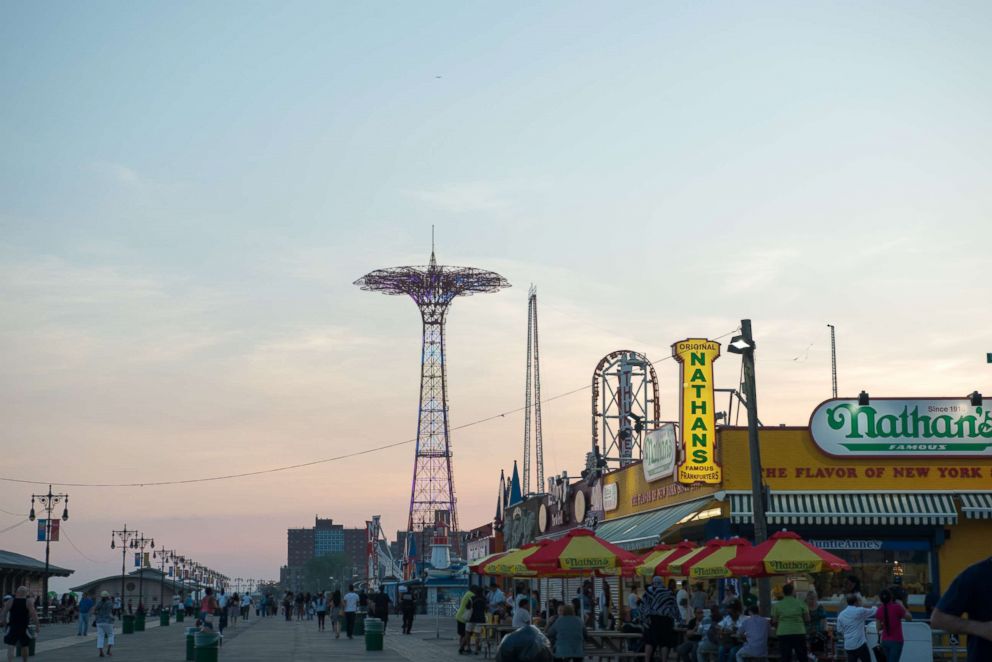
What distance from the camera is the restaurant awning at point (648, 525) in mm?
35469

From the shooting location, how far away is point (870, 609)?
22.1 meters

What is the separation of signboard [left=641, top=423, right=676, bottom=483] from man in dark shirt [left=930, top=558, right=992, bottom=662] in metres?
30.1

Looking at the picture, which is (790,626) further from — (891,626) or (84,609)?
(84,609)

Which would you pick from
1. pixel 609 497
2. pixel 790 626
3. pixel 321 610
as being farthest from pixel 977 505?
pixel 321 610

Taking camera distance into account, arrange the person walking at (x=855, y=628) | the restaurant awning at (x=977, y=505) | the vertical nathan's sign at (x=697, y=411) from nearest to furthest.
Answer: the person walking at (x=855, y=628) < the restaurant awning at (x=977, y=505) < the vertical nathan's sign at (x=697, y=411)

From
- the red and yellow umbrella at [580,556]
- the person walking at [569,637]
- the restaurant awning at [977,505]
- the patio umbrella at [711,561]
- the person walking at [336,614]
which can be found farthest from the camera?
the person walking at [336,614]

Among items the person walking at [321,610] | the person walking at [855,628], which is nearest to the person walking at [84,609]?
the person walking at [321,610]

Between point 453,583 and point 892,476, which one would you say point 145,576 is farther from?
point 892,476

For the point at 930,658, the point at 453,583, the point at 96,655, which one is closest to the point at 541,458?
the point at 453,583

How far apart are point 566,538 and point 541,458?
97.9 m

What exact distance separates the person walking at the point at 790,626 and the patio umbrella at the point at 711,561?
2.23 metres

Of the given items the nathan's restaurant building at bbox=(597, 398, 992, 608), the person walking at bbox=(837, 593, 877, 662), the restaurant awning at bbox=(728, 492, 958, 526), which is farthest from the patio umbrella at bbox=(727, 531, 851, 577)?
the nathan's restaurant building at bbox=(597, 398, 992, 608)

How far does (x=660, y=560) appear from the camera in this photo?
29.5 meters

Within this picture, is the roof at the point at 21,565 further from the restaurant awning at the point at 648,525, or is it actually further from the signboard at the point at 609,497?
the restaurant awning at the point at 648,525
